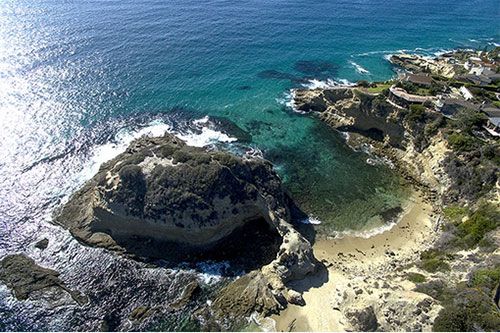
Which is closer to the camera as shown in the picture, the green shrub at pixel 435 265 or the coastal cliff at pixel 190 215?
the green shrub at pixel 435 265

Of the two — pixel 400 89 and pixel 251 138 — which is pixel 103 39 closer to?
pixel 251 138

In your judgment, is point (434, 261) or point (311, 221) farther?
point (311, 221)

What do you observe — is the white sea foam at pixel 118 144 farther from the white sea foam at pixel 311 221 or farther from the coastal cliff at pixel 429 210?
the white sea foam at pixel 311 221

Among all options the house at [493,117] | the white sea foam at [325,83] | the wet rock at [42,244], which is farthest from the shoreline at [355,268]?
the white sea foam at [325,83]

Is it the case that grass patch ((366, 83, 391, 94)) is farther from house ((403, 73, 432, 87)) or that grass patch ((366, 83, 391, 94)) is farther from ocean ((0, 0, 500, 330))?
ocean ((0, 0, 500, 330))

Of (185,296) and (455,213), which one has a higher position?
(455,213)

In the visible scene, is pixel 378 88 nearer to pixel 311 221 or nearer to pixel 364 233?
pixel 364 233

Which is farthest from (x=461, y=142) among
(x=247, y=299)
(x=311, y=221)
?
(x=247, y=299)
